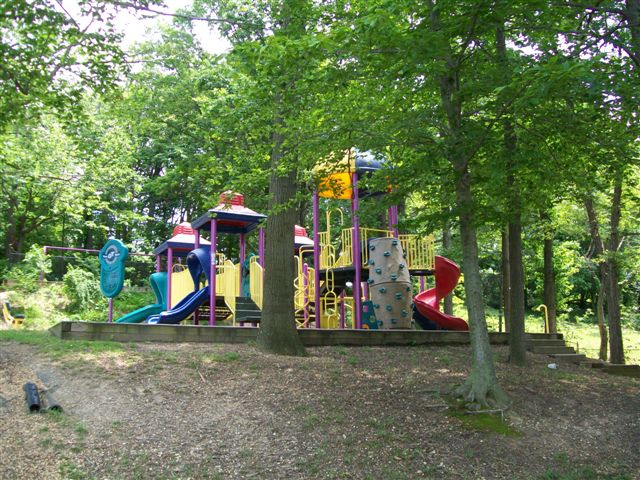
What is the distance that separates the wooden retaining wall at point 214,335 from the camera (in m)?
9.55

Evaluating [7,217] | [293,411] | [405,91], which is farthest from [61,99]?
[7,217]

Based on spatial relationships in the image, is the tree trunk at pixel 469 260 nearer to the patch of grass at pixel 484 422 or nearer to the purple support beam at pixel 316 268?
the patch of grass at pixel 484 422

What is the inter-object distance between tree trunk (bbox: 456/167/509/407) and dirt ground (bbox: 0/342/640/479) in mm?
337

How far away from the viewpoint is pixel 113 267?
13711mm

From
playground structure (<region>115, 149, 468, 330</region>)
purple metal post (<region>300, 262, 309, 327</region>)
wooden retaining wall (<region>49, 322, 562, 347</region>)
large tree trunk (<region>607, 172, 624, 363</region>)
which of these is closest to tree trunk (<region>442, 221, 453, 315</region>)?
playground structure (<region>115, 149, 468, 330</region>)

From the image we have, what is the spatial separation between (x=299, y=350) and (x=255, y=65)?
487cm

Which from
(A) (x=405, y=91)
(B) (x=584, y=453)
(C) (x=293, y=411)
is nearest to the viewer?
(B) (x=584, y=453)

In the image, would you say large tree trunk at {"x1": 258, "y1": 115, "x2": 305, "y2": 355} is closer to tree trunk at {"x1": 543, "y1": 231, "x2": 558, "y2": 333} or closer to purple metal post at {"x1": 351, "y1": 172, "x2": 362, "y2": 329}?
purple metal post at {"x1": 351, "y1": 172, "x2": 362, "y2": 329}

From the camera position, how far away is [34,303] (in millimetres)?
20547

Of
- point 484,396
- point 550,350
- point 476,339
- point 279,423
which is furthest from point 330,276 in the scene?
point 279,423

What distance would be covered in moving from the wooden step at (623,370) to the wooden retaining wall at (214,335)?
328 centimetres

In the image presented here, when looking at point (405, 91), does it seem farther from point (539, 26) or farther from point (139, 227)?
point (139, 227)

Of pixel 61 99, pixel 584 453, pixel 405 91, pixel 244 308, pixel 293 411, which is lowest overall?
pixel 584 453

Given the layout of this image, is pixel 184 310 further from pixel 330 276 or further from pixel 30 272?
pixel 30 272
